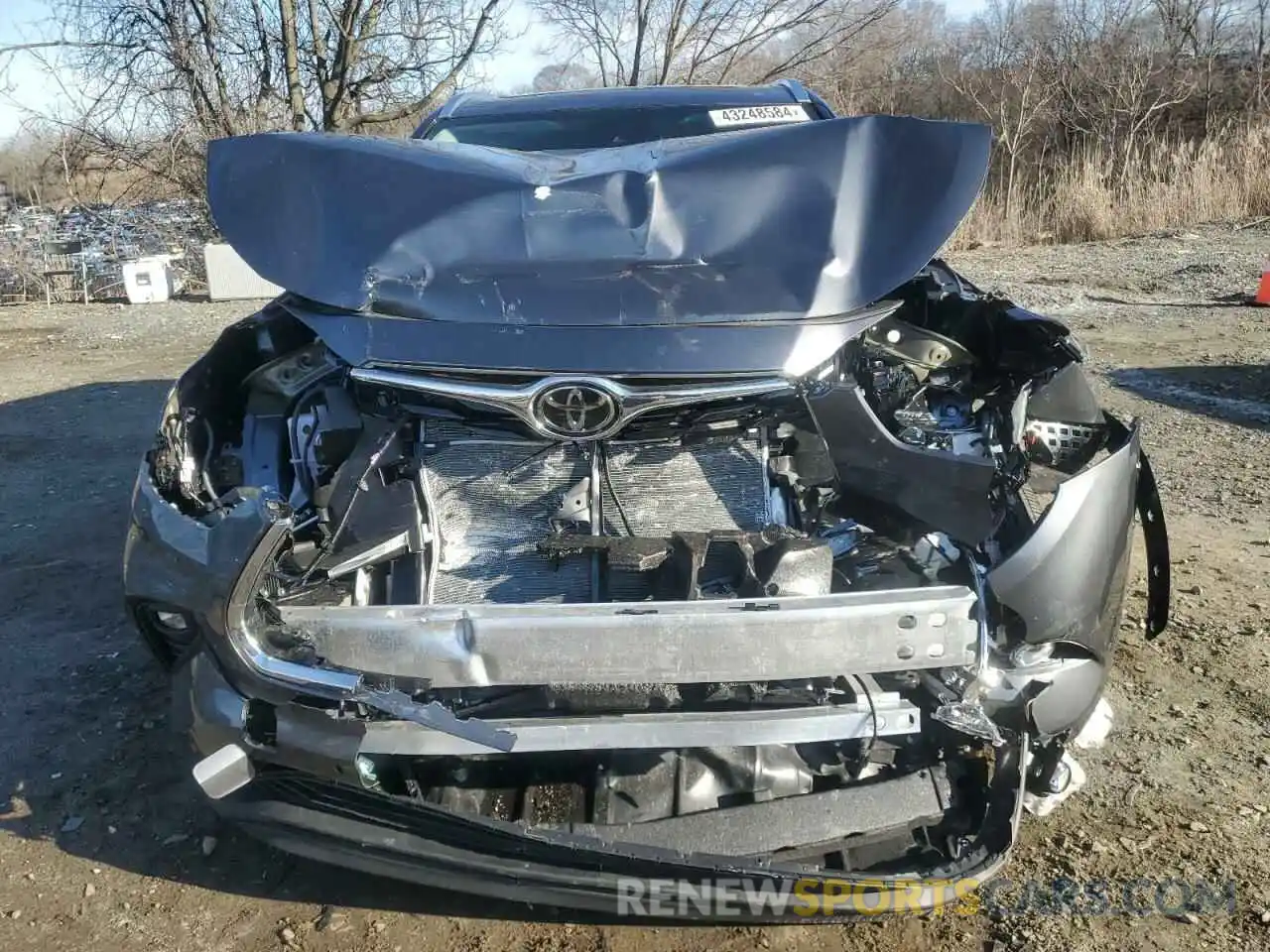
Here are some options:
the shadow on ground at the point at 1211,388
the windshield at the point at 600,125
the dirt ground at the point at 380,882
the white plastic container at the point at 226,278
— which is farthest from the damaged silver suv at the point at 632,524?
the white plastic container at the point at 226,278

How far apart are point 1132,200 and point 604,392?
43.3 feet

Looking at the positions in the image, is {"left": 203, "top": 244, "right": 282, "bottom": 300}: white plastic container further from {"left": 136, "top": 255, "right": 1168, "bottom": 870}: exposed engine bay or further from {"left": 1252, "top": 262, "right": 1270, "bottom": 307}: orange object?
{"left": 1252, "top": 262, "right": 1270, "bottom": 307}: orange object

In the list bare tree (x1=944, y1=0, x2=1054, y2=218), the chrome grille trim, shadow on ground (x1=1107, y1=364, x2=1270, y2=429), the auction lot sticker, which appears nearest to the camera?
the chrome grille trim

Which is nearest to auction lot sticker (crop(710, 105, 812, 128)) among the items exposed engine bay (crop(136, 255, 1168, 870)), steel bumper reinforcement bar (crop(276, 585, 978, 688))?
exposed engine bay (crop(136, 255, 1168, 870))

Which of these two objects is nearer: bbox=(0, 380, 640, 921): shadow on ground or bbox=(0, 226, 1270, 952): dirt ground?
bbox=(0, 226, 1270, 952): dirt ground

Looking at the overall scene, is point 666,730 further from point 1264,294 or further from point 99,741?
point 1264,294

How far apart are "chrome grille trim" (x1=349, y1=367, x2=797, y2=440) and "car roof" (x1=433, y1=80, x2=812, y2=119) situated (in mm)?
2173

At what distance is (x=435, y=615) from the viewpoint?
2.18m

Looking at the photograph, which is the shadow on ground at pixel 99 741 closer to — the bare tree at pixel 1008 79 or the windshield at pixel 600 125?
the windshield at pixel 600 125

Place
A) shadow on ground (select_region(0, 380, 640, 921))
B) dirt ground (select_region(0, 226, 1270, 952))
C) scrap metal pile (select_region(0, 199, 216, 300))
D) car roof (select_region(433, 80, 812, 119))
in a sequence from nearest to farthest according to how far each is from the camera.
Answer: dirt ground (select_region(0, 226, 1270, 952))
shadow on ground (select_region(0, 380, 640, 921))
car roof (select_region(433, 80, 812, 119))
scrap metal pile (select_region(0, 199, 216, 300))

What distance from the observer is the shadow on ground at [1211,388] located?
6129 millimetres

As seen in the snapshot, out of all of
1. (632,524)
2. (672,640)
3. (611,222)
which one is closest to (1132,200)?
(611,222)

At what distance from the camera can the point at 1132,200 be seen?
1339 centimetres

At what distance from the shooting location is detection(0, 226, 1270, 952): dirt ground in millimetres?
2383
